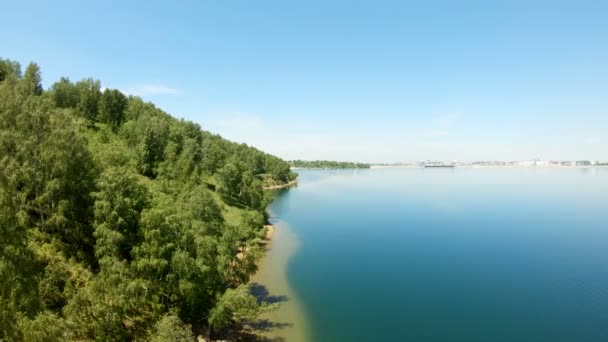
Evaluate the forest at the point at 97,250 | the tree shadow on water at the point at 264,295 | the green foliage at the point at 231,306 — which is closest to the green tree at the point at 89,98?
the forest at the point at 97,250

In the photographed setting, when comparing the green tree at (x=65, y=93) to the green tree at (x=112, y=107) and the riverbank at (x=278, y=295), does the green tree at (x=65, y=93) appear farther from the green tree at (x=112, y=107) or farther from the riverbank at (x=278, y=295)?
the riverbank at (x=278, y=295)

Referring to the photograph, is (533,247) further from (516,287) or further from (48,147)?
(48,147)

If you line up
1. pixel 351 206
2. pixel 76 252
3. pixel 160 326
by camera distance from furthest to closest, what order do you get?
pixel 351 206, pixel 76 252, pixel 160 326

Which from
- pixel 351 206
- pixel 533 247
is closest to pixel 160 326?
pixel 533 247

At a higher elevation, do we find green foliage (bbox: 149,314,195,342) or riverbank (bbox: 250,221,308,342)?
green foliage (bbox: 149,314,195,342)

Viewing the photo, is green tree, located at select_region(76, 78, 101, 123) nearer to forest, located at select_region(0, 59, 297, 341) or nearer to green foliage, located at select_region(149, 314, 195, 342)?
forest, located at select_region(0, 59, 297, 341)

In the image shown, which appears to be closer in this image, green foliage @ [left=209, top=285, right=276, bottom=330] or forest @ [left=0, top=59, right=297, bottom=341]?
forest @ [left=0, top=59, right=297, bottom=341]

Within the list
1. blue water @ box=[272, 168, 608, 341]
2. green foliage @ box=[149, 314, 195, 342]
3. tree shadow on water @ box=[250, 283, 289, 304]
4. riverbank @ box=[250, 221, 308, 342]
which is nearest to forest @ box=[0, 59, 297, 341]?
green foliage @ box=[149, 314, 195, 342]
